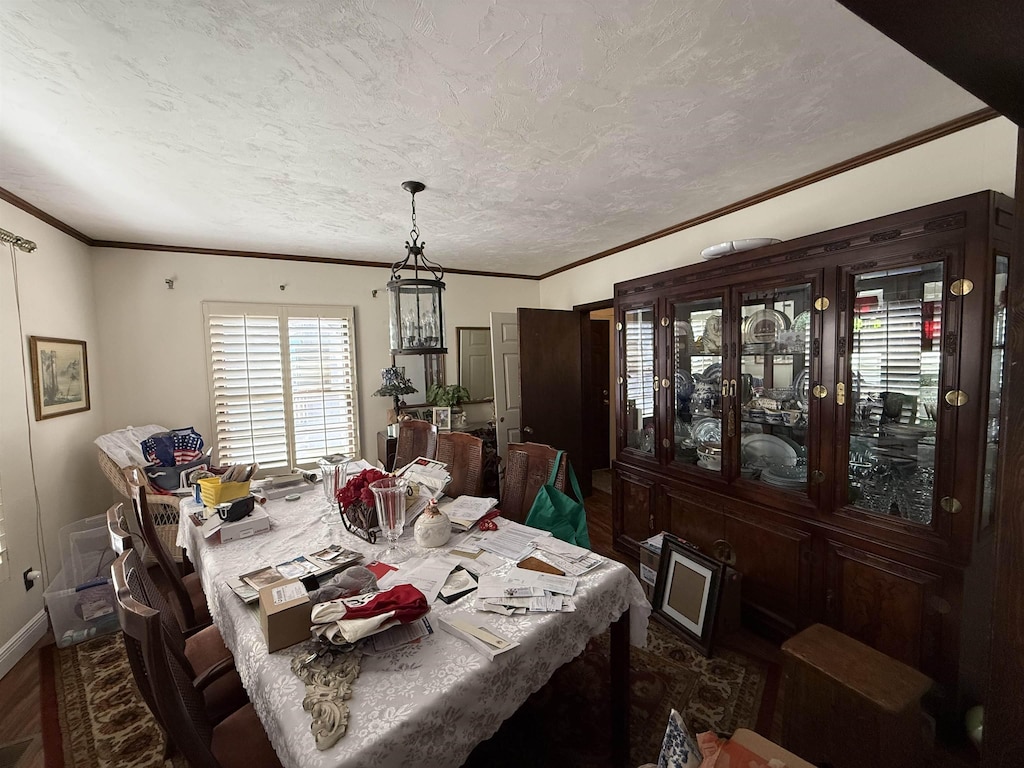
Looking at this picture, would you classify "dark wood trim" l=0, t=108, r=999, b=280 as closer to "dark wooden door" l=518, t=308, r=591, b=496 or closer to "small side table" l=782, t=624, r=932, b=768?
"dark wooden door" l=518, t=308, r=591, b=496

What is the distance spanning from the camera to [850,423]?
192cm

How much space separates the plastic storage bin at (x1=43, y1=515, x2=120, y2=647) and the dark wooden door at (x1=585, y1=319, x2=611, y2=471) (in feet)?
14.9

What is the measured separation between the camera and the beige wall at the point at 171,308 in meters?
3.37

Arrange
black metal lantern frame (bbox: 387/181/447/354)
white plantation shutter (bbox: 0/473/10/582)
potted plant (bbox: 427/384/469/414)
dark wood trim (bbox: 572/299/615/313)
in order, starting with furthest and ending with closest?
potted plant (bbox: 427/384/469/414), dark wood trim (bbox: 572/299/615/313), white plantation shutter (bbox: 0/473/10/582), black metal lantern frame (bbox: 387/181/447/354)

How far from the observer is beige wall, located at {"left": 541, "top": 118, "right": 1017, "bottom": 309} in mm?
1767

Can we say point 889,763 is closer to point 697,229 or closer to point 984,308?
point 984,308

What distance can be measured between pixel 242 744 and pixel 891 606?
7.81ft

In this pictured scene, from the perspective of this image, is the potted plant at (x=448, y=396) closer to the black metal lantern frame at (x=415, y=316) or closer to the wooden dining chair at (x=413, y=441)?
the wooden dining chair at (x=413, y=441)

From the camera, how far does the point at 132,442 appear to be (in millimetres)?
3146

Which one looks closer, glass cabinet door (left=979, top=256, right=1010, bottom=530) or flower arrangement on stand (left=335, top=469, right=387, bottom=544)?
glass cabinet door (left=979, top=256, right=1010, bottom=530)

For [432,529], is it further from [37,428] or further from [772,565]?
[37,428]

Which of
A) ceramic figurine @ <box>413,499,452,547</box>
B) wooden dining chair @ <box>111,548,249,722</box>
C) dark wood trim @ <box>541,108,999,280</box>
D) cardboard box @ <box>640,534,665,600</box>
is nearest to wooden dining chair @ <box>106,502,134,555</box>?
wooden dining chair @ <box>111,548,249,722</box>

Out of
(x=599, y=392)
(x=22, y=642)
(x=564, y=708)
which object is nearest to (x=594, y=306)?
(x=599, y=392)

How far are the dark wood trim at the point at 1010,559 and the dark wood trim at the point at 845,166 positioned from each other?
173 cm
